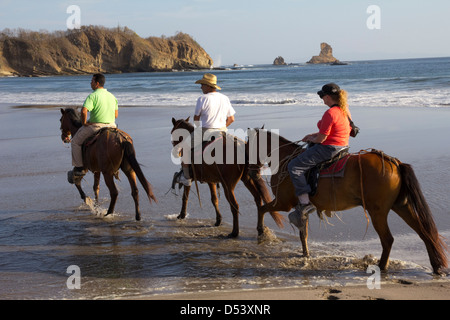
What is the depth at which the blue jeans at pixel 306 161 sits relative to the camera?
225 inches

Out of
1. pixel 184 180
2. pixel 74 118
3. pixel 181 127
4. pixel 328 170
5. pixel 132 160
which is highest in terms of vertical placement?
pixel 74 118

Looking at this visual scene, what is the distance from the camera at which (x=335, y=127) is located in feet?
18.5

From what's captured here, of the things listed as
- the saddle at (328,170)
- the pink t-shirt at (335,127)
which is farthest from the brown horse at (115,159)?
the pink t-shirt at (335,127)

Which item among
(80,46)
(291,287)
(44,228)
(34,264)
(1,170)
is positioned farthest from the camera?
(80,46)

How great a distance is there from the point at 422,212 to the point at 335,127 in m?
1.35

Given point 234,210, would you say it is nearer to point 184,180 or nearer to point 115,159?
point 184,180

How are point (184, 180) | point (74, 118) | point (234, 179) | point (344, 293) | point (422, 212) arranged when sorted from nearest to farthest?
1. point (344, 293)
2. point (422, 212)
3. point (234, 179)
4. point (184, 180)
5. point (74, 118)

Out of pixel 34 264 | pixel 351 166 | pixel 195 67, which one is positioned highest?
pixel 195 67

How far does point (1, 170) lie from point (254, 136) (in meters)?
7.74

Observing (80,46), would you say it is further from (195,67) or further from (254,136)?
(254,136)

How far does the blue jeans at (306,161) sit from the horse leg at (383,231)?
81 centimetres

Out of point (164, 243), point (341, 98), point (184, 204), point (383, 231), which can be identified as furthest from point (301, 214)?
point (184, 204)
